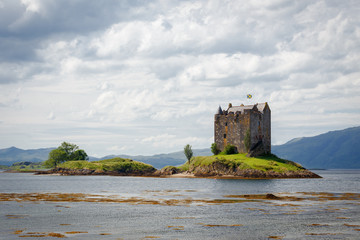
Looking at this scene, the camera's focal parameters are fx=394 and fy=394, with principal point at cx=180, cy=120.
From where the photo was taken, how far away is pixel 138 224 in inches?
1668

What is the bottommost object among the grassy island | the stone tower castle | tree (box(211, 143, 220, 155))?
the grassy island

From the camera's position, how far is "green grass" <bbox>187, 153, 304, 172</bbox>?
145 metres

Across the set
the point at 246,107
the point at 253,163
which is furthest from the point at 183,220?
the point at 246,107

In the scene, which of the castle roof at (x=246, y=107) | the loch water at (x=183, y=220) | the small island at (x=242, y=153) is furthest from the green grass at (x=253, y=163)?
the loch water at (x=183, y=220)

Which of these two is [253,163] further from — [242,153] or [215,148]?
[215,148]

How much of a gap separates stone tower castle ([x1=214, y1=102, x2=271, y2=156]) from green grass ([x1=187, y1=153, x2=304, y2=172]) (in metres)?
5.64

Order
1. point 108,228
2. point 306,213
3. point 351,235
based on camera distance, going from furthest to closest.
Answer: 1. point 306,213
2. point 108,228
3. point 351,235

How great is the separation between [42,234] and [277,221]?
24.7 m

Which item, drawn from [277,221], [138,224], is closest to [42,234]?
[138,224]

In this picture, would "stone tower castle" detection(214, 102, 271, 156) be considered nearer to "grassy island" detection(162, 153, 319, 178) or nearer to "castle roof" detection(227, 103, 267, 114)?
"castle roof" detection(227, 103, 267, 114)

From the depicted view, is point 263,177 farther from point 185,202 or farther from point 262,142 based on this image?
point 185,202

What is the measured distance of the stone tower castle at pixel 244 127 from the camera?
543ft

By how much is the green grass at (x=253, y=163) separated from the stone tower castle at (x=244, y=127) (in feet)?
18.5

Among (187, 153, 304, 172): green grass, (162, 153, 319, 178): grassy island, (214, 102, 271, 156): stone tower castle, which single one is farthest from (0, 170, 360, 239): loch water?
(214, 102, 271, 156): stone tower castle
